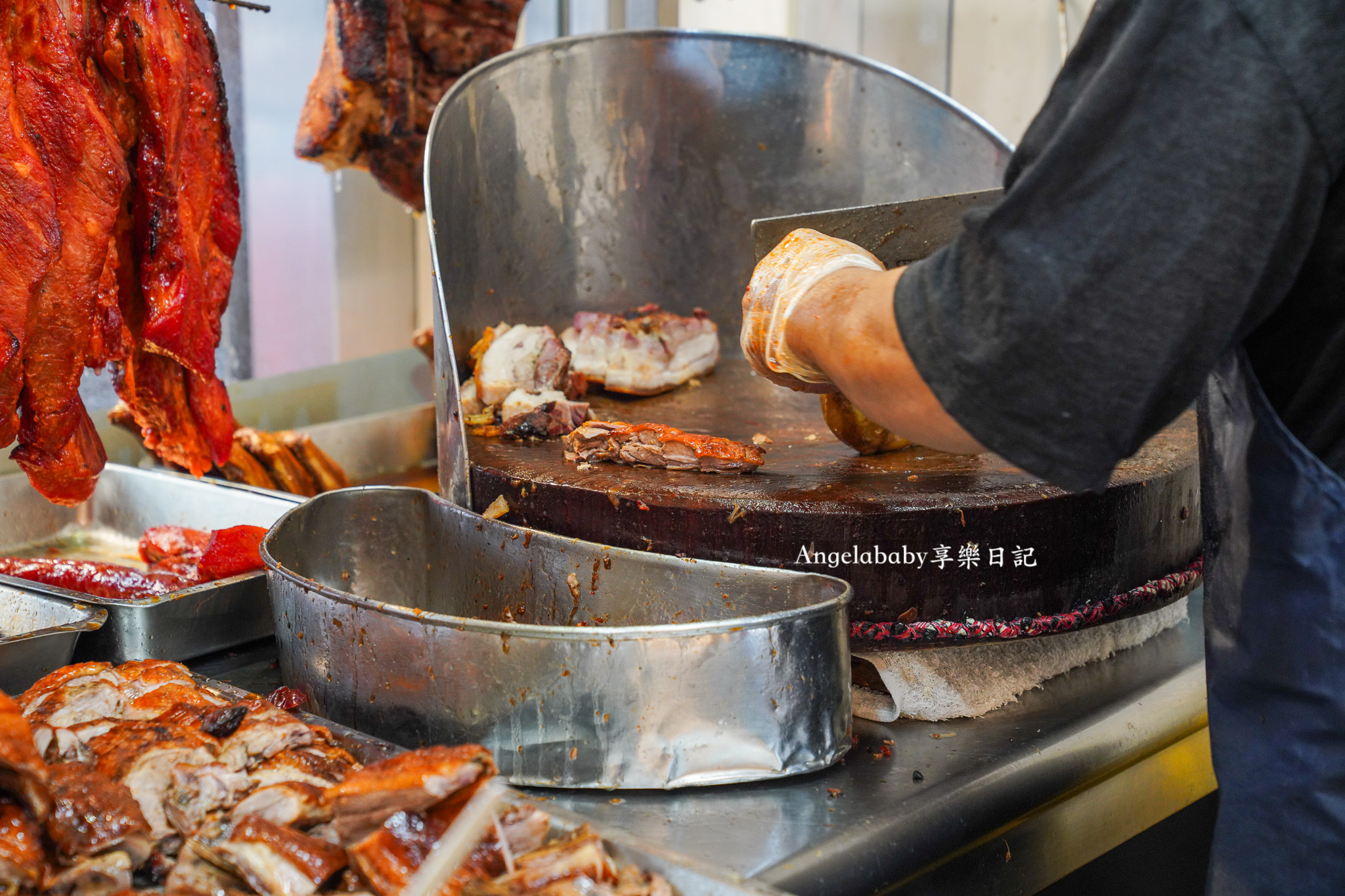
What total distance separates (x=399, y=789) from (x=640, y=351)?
1.40 metres

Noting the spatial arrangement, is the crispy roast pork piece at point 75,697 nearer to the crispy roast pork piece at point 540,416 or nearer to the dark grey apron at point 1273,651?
the crispy roast pork piece at point 540,416

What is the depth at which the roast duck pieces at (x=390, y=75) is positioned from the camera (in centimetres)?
275

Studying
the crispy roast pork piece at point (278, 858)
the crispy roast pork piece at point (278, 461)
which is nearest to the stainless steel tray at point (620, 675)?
the crispy roast pork piece at point (278, 858)

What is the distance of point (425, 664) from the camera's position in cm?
128

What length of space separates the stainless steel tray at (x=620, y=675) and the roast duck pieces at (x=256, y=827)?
0.17 m

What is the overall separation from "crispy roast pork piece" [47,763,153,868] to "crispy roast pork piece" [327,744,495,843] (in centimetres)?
17

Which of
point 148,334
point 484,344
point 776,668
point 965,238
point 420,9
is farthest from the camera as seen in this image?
point 420,9

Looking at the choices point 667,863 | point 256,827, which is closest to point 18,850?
point 256,827

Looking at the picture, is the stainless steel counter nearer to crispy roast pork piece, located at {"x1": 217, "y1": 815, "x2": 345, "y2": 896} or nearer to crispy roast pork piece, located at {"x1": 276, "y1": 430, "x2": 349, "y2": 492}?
crispy roast pork piece, located at {"x1": 217, "y1": 815, "x2": 345, "y2": 896}

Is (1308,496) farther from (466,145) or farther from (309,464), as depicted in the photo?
(309,464)

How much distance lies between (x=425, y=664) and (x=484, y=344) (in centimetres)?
107

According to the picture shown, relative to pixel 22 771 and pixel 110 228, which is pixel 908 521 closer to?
pixel 22 771

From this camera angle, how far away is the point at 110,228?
1600 millimetres

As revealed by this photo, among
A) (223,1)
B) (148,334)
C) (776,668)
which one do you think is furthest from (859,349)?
(223,1)
